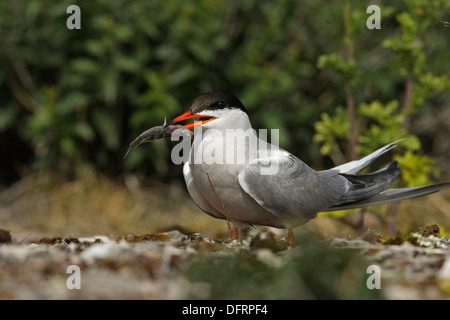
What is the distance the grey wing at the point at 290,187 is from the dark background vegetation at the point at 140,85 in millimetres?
2025

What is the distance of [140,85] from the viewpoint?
22.5ft

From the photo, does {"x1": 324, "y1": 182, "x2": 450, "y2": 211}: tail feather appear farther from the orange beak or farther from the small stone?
the small stone

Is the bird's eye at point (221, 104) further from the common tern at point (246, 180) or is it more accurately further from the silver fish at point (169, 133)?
the silver fish at point (169, 133)

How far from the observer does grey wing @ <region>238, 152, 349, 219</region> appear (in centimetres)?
375

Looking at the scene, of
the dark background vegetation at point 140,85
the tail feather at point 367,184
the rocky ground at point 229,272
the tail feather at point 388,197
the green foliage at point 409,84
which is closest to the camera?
the rocky ground at point 229,272

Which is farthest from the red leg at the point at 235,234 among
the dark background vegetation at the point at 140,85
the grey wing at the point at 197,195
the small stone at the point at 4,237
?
the dark background vegetation at the point at 140,85

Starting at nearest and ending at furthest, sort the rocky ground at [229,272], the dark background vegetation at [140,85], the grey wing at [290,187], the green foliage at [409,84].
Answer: the rocky ground at [229,272], the grey wing at [290,187], the green foliage at [409,84], the dark background vegetation at [140,85]

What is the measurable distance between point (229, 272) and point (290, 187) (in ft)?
4.93

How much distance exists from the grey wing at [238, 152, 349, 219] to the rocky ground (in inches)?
19.4

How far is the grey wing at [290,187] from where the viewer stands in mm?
3750

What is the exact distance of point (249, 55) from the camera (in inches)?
270

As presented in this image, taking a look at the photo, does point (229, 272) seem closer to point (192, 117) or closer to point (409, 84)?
point (192, 117)

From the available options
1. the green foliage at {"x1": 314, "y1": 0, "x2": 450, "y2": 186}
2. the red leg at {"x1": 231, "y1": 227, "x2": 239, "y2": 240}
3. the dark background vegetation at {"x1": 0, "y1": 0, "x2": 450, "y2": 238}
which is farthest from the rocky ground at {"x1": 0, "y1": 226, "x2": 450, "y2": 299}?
the dark background vegetation at {"x1": 0, "y1": 0, "x2": 450, "y2": 238}

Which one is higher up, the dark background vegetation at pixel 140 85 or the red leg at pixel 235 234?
the dark background vegetation at pixel 140 85
